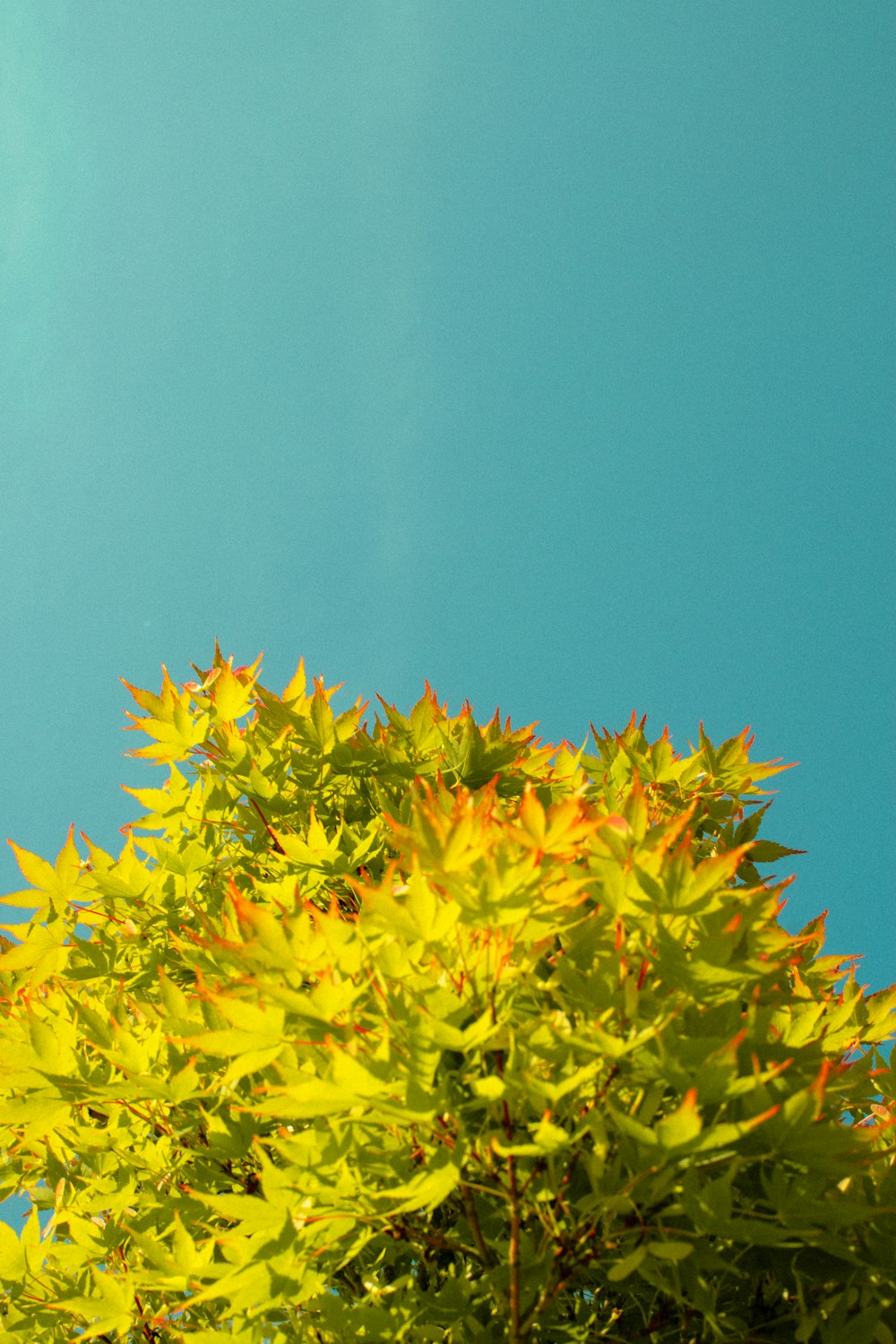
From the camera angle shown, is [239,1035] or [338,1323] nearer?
[239,1035]

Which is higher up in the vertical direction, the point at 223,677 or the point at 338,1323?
the point at 223,677

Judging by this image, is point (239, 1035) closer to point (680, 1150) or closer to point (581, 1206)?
point (581, 1206)

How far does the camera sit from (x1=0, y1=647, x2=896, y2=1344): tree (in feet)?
4.59

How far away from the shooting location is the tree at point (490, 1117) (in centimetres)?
140

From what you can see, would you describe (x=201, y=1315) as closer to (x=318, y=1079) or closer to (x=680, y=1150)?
(x=318, y=1079)

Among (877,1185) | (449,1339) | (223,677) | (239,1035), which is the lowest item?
(449,1339)

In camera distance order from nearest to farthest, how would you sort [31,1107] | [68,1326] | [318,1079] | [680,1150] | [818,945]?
[680,1150] → [318,1079] → [31,1107] → [68,1326] → [818,945]

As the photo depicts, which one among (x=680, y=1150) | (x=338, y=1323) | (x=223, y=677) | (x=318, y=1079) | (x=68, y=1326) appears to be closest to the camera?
(x=680, y=1150)

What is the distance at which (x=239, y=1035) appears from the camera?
153 centimetres

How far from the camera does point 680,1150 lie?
129 centimetres

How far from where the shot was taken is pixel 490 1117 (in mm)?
1517

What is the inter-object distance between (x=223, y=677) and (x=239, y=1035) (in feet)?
4.50

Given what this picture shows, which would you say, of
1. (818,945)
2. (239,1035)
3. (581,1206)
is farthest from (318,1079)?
(818,945)

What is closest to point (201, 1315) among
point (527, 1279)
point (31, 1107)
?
point (31, 1107)
